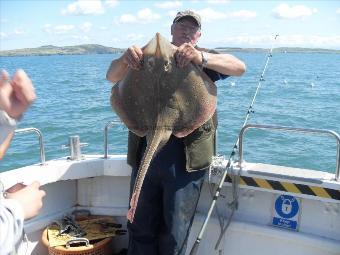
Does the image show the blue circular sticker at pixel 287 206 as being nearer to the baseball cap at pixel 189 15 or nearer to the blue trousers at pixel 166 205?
the blue trousers at pixel 166 205

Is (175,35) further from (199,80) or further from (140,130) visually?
(140,130)

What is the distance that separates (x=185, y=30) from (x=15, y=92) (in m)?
2.23

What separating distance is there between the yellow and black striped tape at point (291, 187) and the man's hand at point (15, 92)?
2975 mm

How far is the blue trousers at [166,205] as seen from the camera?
3.79 metres

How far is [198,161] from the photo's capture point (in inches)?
148

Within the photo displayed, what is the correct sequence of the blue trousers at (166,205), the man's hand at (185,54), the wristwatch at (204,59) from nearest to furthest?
the man's hand at (185,54) < the wristwatch at (204,59) < the blue trousers at (166,205)

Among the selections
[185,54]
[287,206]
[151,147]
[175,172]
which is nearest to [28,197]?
[151,147]

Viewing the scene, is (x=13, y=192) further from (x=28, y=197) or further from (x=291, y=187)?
(x=291, y=187)

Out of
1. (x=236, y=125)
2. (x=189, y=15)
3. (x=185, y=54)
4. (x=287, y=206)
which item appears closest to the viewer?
(x=185, y=54)

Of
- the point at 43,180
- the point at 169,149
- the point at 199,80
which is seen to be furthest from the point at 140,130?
the point at 43,180

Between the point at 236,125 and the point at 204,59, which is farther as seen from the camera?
the point at 236,125

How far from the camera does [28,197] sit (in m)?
2.03

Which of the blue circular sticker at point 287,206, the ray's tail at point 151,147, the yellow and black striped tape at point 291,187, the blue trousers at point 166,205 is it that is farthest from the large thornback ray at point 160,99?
the blue circular sticker at point 287,206

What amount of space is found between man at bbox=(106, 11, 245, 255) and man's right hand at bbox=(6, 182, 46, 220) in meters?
1.59
